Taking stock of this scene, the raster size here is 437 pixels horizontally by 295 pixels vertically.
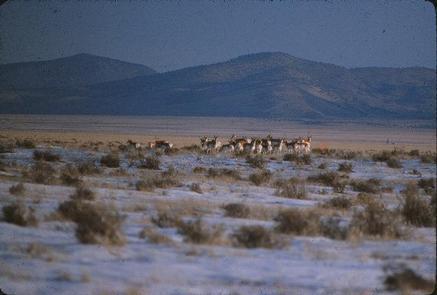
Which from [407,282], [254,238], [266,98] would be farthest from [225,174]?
[266,98]

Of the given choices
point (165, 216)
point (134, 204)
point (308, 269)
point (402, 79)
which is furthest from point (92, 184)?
point (402, 79)

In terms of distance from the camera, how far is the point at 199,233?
10203 millimetres

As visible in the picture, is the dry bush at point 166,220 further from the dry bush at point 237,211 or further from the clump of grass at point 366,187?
the clump of grass at point 366,187

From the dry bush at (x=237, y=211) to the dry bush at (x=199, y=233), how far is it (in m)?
2.21

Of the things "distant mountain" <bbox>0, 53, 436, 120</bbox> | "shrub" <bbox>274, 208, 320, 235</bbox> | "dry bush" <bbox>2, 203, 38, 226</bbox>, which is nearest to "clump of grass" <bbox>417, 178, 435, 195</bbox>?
"shrub" <bbox>274, 208, 320, 235</bbox>

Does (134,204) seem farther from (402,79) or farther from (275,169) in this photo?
(402,79)

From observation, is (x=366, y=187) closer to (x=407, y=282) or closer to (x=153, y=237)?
(x=153, y=237)

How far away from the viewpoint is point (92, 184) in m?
17.5

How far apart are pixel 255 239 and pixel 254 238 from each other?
0.03m

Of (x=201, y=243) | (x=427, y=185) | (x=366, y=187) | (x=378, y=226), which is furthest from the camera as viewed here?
(x=427, y=185)

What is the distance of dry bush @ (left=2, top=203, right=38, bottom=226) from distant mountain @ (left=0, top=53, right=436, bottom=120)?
134m

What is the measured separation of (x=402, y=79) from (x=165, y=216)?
192m

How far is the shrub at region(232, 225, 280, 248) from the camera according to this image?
1007 cm

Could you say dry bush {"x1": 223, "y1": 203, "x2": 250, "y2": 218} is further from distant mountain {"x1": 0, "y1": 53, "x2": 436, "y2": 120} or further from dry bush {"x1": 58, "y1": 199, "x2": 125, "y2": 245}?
distant mountain {"x1": 0, "y1": 53, "x2": 436, "y2": 120}
